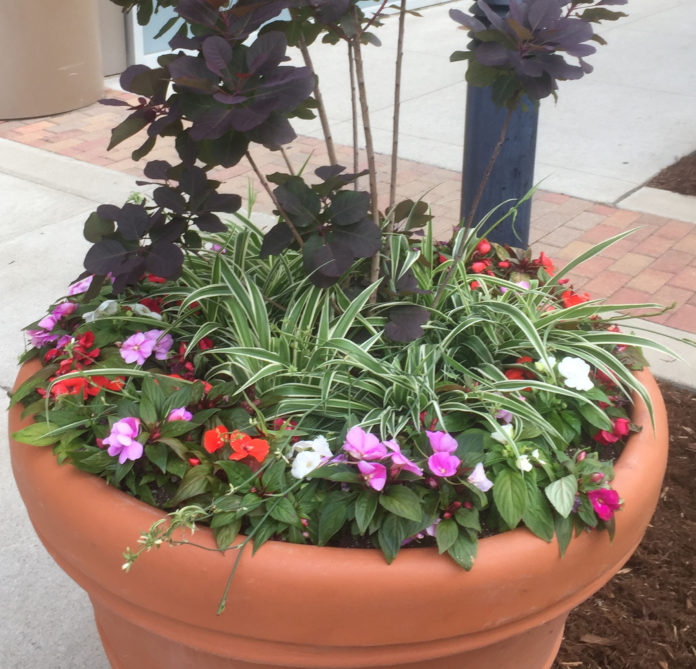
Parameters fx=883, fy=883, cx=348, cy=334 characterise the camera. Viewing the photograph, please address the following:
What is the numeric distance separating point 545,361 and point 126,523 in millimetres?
804

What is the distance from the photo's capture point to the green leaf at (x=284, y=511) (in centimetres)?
135

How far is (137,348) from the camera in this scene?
1.72 metres

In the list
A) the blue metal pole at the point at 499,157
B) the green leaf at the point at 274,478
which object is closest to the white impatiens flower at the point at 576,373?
the green leaf at the point at 274,478

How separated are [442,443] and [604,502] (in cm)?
27

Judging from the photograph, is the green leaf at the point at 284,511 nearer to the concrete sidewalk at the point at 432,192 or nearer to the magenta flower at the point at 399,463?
the magenta flower at the point at 399,463

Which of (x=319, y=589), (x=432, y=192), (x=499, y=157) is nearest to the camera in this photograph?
(x=319, y=589)

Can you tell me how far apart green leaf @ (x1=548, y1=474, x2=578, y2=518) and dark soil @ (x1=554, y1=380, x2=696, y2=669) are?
30.8 inches

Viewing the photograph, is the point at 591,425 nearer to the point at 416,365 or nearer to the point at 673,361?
the point at 416,365

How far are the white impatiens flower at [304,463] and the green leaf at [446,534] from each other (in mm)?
223

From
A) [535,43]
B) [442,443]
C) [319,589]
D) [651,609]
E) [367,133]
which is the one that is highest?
[535,43]

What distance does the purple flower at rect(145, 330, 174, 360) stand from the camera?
1753 mm

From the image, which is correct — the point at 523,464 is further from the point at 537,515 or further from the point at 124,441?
the point at 124,441

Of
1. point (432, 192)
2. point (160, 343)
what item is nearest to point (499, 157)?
point (160, 343)

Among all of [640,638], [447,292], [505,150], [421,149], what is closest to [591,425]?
[447,292]
